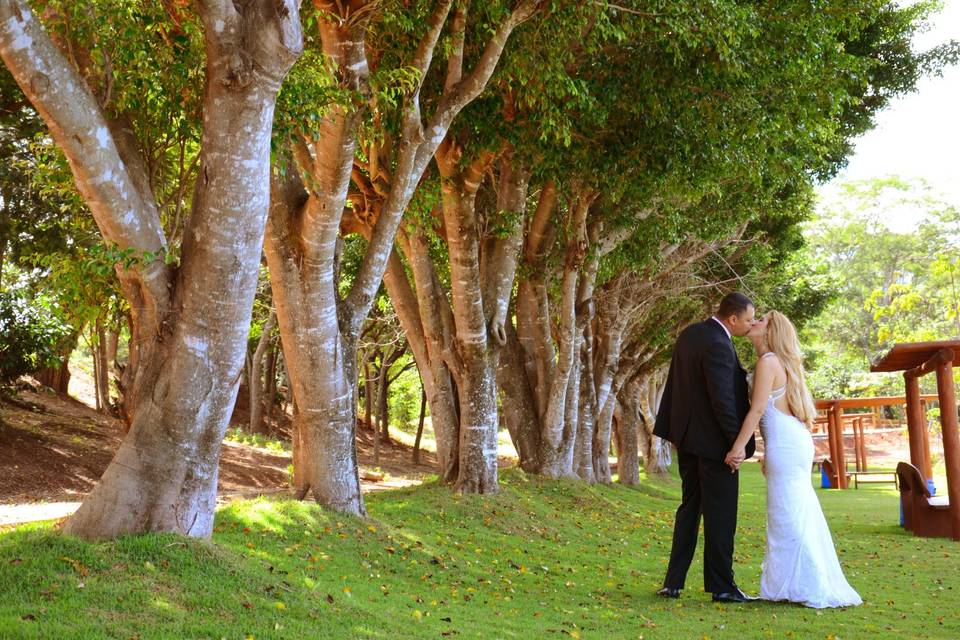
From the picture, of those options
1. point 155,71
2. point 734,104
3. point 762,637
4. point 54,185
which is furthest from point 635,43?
point 762,637

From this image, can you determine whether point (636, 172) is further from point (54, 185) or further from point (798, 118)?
point (54, 185)

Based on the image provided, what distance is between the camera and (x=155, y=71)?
726cm

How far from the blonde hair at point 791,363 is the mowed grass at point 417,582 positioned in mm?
1537

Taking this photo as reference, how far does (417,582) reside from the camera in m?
7.43

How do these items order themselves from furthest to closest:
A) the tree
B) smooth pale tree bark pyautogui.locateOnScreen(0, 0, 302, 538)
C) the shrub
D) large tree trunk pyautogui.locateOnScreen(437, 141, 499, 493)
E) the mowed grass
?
the tree < the shrub < large tree trunk pyautogui.locateOnScreen(437, 141, 499, 493) < smooth pale tree bark pyautogui.locateOnScreen(0, 0, 302, 538) < the mowed grass

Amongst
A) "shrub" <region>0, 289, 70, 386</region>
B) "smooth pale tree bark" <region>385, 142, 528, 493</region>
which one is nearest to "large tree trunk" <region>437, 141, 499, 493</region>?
"smooth pale tree bark" <region>385, 142, 528, 493</region>

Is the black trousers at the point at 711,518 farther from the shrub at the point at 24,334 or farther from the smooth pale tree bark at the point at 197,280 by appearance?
the shrub at the point at 24,334

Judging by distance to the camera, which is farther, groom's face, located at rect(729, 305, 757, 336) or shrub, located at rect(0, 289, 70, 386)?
shrub, located at rect(0, 289, 70, 386)

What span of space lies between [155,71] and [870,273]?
62.5 meters

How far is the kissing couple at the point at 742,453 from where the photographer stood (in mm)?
6887

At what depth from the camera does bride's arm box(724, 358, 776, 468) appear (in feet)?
22.3

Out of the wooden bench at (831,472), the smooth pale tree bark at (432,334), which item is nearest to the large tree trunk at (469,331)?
the smooth pale tree bark at (432,334)

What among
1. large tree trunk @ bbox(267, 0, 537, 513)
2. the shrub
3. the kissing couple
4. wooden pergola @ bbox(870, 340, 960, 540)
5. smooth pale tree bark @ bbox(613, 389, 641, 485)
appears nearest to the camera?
the kissing couple

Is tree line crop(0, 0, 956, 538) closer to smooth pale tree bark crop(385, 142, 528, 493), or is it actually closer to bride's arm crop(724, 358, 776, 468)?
smooth pale tree bark crop(385, 142, 528, 493)
